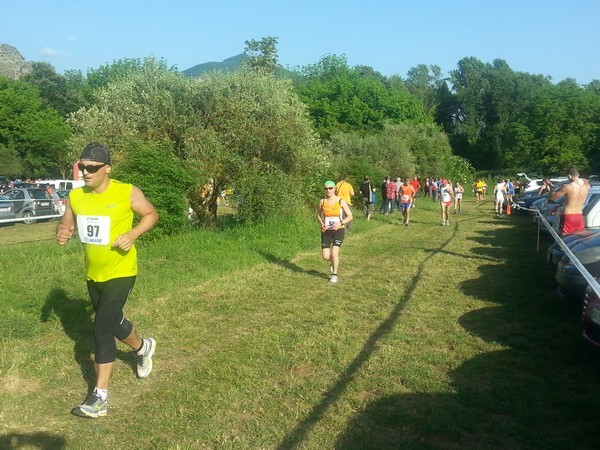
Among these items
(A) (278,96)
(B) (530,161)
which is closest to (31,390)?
(A) (278,96)

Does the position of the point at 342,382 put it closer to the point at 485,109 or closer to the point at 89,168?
the point at 89,168

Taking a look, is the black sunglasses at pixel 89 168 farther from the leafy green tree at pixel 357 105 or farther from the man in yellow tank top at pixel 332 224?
the leafy green tree at pixel 357 105

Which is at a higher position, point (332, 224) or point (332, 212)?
point (332, 212)

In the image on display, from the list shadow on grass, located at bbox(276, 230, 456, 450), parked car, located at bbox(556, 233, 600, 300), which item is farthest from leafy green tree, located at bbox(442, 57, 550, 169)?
shadow on grass, located at bbox(276, 230, 456, 450)

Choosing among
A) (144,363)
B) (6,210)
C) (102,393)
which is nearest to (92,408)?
(102,393)

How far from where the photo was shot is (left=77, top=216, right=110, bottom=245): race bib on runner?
514 centimetres

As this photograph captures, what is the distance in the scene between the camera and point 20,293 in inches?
324

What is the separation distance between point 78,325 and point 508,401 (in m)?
4.86

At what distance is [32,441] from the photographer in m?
4.42

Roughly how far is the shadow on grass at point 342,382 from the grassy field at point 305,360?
0.02 meters

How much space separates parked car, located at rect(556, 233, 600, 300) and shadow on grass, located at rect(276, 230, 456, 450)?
6.76 feet

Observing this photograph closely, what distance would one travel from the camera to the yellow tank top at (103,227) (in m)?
5.16

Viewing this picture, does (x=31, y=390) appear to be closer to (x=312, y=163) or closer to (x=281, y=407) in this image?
(x=281, y=407)

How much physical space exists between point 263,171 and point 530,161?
192ft
